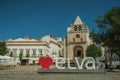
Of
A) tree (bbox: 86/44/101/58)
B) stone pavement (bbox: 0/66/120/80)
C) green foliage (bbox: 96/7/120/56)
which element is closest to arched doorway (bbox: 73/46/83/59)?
tree (bbox: 86/44/101/58)

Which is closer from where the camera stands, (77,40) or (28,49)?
(28,49)

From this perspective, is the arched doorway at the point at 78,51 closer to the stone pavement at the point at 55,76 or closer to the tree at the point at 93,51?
the tree at the point at 93,51

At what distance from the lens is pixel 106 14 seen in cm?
4269

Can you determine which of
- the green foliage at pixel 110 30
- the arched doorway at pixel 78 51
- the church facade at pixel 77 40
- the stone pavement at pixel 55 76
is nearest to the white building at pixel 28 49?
the church facade at pixel 77 40

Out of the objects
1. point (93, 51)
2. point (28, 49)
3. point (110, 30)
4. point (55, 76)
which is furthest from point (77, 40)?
point (55, 76)

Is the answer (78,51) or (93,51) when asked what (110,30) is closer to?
(93,51)

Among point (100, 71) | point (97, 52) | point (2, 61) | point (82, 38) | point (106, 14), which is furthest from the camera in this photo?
point (82, 38)

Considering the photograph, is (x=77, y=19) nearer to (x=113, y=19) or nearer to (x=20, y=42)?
(x=20, y=42)

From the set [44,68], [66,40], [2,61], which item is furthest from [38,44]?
[44,68]

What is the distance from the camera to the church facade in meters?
Result: 104

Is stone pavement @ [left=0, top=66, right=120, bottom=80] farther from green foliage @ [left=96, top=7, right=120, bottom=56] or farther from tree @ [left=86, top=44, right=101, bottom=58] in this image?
tree @ [left=86, top=44, right=101, bottom=58]

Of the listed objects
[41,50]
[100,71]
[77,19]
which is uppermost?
[77,19]

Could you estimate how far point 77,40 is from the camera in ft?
343

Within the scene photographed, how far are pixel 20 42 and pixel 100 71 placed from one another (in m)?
67.8
